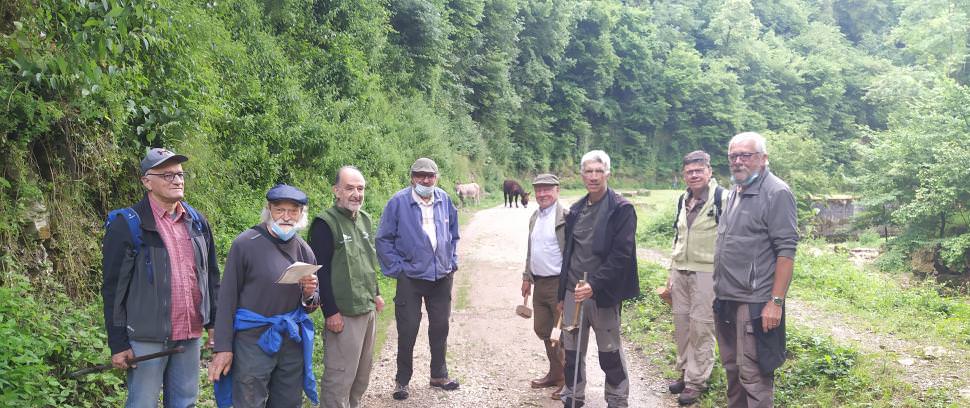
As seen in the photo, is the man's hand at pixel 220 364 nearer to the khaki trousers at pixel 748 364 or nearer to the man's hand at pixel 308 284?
the man's hand at pixel 308 284

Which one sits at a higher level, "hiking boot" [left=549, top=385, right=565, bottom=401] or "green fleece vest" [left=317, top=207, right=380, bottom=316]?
"green fleece vest" [left=317, top=207, right=380, bottom=316]

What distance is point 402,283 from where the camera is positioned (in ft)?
17.1

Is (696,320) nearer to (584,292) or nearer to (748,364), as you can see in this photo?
(748,364)

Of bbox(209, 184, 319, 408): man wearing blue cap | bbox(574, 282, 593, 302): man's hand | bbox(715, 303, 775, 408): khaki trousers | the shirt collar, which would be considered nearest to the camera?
bbox(209, 184, 319, 408): man wearing blue cap

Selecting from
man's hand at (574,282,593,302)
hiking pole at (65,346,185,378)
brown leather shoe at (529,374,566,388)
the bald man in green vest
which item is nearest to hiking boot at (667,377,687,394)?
brown leather shoe at (529,374,566,388)

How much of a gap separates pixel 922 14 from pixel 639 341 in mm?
63628

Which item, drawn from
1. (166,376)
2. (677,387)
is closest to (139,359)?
(166,376)

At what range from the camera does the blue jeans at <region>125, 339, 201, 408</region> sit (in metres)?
3.24

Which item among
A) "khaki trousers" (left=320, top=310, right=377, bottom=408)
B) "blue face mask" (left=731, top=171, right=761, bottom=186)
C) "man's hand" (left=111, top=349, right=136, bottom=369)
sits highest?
"blue face mask" (left=731, top=171, right=761, bottom=186)

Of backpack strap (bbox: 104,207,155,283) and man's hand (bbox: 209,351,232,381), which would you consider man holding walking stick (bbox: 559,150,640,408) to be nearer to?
man's hand (bbox: 209,351,232,381)

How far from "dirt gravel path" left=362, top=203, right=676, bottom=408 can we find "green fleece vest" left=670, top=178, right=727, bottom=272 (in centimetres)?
125

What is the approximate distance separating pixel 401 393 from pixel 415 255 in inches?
47.9

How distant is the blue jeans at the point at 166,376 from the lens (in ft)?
10.6

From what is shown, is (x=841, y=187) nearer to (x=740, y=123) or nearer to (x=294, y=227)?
(x=740, y=123)
